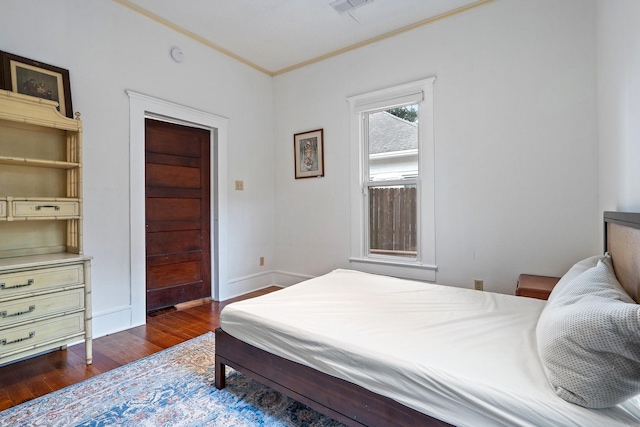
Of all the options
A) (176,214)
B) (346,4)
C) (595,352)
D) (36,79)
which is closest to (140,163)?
(176,214)

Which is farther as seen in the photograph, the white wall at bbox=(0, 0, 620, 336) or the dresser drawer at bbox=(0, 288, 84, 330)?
the white wall at bbox=(0, 0, 620, 336)

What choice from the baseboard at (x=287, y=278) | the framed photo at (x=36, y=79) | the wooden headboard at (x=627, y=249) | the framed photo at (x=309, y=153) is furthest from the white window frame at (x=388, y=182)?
the framed photo at (x=36, y=79)

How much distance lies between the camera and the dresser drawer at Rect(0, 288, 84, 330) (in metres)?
1.90

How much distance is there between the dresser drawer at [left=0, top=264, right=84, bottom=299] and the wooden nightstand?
3.13 m

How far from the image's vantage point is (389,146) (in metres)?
3.52

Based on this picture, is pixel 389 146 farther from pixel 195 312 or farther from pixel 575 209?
pixel 195 312

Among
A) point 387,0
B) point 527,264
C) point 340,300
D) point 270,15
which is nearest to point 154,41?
point 270,15

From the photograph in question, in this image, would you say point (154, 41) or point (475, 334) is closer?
point (475, 334)

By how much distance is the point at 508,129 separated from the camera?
2.79 metres

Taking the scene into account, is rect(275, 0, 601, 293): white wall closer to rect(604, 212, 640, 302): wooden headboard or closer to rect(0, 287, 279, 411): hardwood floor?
rect(604, 212, 640, 302): wooden headboard

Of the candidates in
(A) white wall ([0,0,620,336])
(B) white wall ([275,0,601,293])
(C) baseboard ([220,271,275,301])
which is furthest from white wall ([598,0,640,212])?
(C) baseboard ([220,271,275,301])

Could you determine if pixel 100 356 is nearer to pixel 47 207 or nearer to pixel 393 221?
pixel 47 207

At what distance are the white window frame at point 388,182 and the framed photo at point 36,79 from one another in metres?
2.65

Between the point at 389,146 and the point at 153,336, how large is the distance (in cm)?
295
